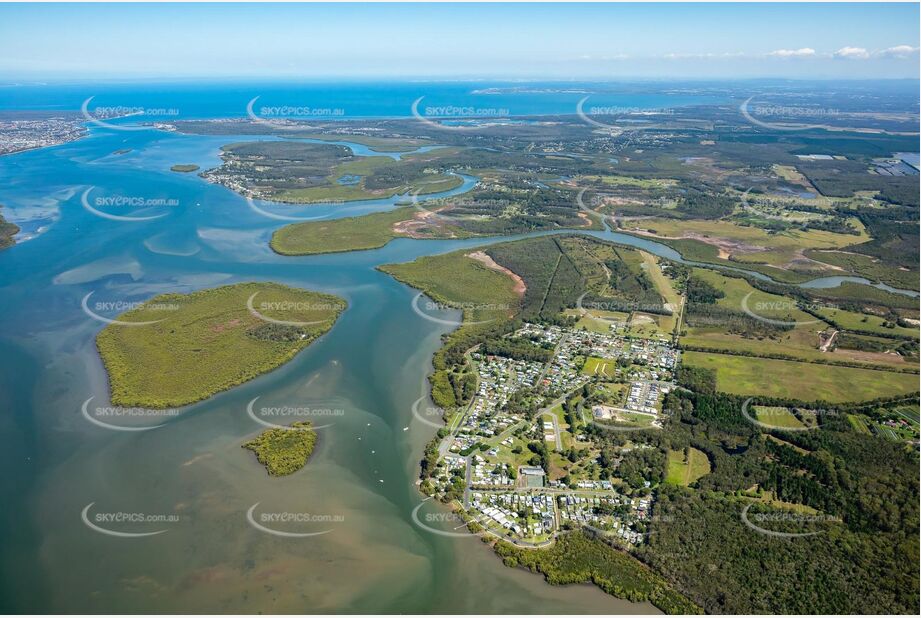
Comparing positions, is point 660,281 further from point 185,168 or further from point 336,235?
point 185,168

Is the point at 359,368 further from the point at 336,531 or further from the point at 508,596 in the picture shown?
the point at 508,596

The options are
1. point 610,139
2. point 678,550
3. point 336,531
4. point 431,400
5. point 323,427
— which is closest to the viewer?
point 678,550

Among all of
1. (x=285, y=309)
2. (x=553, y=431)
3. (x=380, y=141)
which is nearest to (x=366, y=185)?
(x=380, y=141)

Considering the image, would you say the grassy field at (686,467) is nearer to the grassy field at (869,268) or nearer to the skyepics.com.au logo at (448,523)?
the skyepics.com.au logo at (448,523)

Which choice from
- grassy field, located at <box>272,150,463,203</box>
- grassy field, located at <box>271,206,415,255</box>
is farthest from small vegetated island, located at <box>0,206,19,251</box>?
grassy field, located at <box>272,150,463,203</box>

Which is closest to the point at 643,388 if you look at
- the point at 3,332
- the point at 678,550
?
the point at 678,550

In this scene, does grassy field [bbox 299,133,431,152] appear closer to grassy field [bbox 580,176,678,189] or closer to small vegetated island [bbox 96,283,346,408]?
grassy field [bbox 580,176,678,189]

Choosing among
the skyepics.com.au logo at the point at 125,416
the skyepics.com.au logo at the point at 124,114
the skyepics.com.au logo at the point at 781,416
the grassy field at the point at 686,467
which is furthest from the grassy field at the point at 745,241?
the skyepics.com.au logo at the point at 124,114
